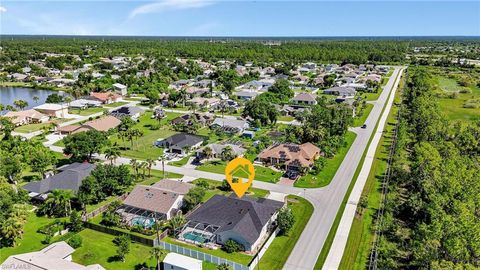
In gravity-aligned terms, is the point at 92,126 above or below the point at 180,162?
above

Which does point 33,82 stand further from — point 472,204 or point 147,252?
point 472,204

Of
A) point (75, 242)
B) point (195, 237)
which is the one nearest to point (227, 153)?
point (195, 237)

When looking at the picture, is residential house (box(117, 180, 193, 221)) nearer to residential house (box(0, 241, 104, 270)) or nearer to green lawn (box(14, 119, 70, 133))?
residential house (box(0, 241, 104, 270))

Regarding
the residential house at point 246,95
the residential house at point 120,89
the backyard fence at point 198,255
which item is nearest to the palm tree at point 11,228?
the backyard fence at point 198,255

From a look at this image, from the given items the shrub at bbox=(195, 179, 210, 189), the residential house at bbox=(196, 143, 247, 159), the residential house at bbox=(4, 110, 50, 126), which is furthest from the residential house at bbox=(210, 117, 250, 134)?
the residential house at bbox=(4, 110, 50, 126)

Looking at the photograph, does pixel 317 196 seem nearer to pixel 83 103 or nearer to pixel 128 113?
pixel 128 113
